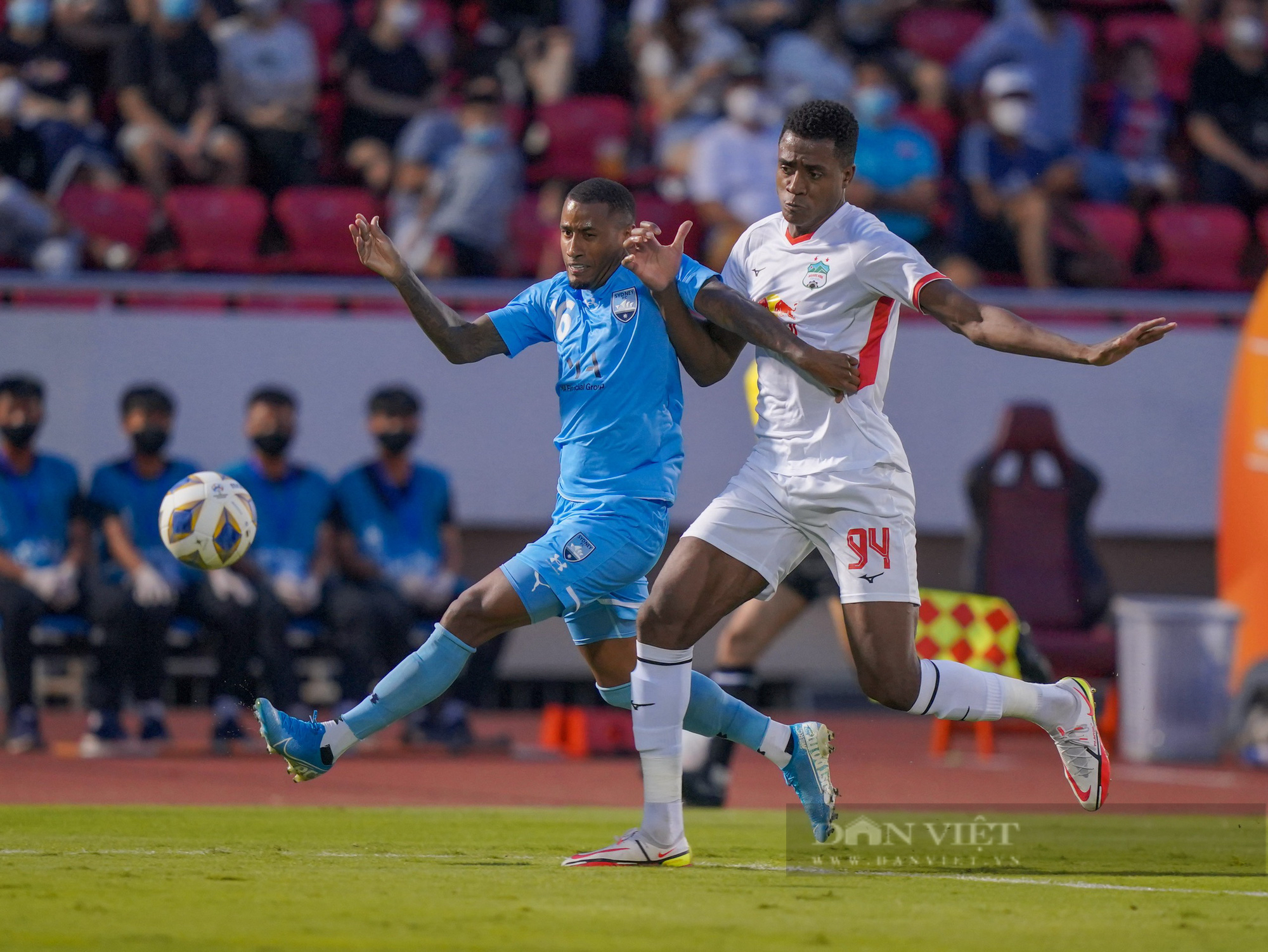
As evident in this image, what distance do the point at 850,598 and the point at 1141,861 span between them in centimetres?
195

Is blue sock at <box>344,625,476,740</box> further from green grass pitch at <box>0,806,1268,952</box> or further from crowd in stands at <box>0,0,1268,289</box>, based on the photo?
crowd in stands at <box>0,0,1268,289</box>

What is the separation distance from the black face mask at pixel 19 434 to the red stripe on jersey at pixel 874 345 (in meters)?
6.95

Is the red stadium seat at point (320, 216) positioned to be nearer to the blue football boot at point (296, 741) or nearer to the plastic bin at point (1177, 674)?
the plastic bin at point (1177, 674)

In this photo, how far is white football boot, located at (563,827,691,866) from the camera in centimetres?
654

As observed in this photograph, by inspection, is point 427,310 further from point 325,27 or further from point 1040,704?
point 325,27

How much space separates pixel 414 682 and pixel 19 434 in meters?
5.95

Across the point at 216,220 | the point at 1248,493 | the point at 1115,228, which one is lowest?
the point at 1248,493

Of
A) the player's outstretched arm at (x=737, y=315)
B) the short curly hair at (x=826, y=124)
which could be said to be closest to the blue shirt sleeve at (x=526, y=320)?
the player's outstretched arm at (x=737, y=315)

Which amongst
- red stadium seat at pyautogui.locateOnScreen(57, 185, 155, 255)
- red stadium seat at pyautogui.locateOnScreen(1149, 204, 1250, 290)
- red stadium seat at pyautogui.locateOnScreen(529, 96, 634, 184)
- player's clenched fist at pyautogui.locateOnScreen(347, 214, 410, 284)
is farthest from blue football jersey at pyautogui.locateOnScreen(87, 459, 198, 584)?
red stadium seat at pyautogui.locateOnScreen(1149, 204, 1250, 290)

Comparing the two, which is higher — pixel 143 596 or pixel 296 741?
pixel 143 596

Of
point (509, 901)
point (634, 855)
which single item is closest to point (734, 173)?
point (634, 855)

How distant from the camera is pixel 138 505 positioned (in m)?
11.9

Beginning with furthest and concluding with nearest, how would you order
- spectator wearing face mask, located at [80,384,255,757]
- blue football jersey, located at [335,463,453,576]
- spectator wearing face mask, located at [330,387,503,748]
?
1. blue football jersey, located at [335,463,453,576]
2. spectator wearing face mask, located at [330,387,503,748]
3. spectator wearing face mask, located at [80,384,255,757]

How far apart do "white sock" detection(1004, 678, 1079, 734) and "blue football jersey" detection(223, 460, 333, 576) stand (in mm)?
6216
